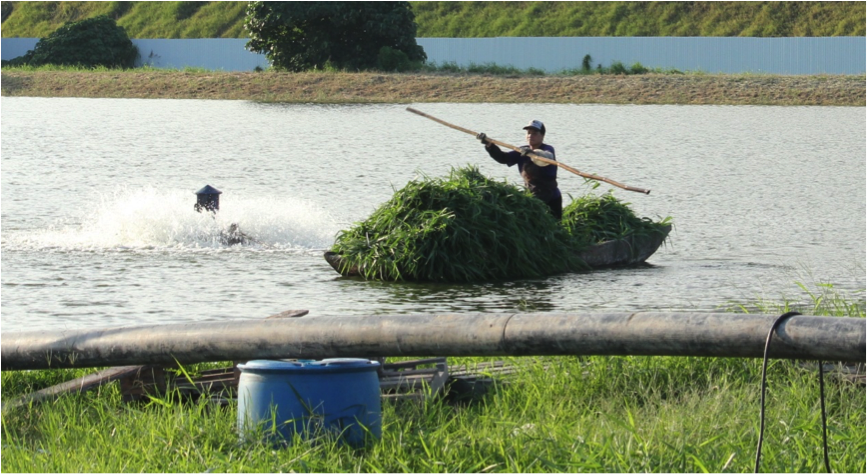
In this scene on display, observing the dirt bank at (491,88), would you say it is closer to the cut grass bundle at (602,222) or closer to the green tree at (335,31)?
the green tree at (335,31)

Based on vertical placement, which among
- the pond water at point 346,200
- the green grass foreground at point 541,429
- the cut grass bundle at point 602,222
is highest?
the green grass foreground at point 541,429

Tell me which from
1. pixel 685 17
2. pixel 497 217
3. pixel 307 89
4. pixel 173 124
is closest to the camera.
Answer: pixel 497 217

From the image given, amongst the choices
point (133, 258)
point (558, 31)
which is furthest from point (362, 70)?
point (133, 258)

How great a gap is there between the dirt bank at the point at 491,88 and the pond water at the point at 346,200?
105 cm

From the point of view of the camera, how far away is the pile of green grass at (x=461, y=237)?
41.5ft

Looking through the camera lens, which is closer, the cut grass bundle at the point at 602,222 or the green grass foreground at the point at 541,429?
the green grass foreground at the point at 541,429

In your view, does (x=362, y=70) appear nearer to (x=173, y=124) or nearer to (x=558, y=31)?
(x=173, y=124)

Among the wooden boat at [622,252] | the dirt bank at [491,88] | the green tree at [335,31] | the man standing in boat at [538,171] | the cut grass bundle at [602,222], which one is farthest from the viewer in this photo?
the green tree at [335,31]

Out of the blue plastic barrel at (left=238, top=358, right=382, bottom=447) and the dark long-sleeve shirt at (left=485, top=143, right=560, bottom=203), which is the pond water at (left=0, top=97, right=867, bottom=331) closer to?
the dark long-sleeve shirt at (left=485, top=143, right=560, bottom=203)

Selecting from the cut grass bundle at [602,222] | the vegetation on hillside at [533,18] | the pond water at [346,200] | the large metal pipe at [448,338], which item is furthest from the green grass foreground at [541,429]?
the vegetation on hillside at [533,18]

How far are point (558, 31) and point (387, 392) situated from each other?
6227 centimetres

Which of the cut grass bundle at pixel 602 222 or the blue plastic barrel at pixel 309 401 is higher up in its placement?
the blue plastic barrel at pixel 309 401

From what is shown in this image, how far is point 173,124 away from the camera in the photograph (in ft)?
125

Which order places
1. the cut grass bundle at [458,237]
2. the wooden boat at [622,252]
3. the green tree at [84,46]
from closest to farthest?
1. the cut grass bundle at [458,237]
2. the wooden boat at [622,252]
3. the green tree at [84,46]
